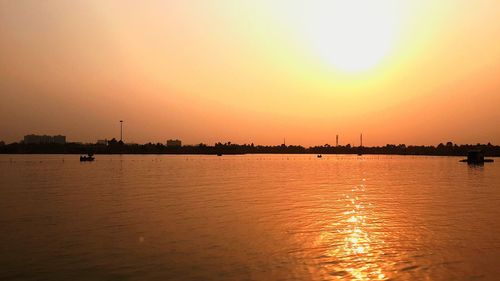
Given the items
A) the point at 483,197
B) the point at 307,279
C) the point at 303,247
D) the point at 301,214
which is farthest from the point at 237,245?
the point at 483,197

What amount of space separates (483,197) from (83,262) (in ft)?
134

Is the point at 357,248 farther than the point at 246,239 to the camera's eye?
No

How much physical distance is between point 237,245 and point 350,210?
1566 centimetres

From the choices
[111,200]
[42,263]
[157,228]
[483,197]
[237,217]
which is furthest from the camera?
[483,197]

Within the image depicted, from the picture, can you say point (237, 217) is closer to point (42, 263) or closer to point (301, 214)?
point (301, 214)

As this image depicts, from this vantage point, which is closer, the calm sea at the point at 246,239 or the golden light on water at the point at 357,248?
the golden light on water at the point at 357,248

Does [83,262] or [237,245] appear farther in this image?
[237,245]

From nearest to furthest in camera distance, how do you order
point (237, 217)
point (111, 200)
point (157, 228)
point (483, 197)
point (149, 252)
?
point (149, 252)
point (157, 228)
point (237, 217)
point (111, 200)
point (483, 197)

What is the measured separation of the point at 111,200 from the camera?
39.5 m

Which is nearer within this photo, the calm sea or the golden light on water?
the golden light on water

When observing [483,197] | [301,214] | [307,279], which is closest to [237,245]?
[307,279]

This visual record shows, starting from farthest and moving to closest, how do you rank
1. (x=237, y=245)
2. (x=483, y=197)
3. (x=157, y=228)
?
1. (x=483, y=197)
2. (x=157, y=228)
3. (x=237, y=245)

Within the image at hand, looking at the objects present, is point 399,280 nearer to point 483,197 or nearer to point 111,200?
point 111,200

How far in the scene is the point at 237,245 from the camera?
21172 mm
